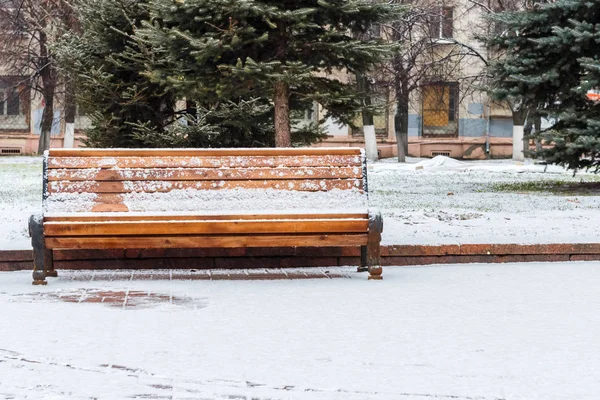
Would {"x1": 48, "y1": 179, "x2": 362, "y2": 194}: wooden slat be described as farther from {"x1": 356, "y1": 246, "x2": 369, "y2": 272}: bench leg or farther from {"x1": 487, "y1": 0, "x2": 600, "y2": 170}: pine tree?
{"x1": 487, "y1": 0, "x2": 600, "y2": 170}: pine tree

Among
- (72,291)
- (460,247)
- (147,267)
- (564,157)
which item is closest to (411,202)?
(564,157)

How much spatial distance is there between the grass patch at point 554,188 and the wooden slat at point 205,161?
28.9 feet

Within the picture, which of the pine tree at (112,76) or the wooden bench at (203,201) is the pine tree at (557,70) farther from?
the wooden bench at (203,201)

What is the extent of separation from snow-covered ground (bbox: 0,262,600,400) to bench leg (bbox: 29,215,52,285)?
4.0 inches

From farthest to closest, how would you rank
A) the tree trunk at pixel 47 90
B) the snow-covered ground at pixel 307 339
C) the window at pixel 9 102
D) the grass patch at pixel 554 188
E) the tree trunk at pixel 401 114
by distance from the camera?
the window at pixel 9 102
the tree trunk at pixel 47 90
the tree trunk at pixel 401 114
the grass patch at pixel 554 188
the snow-covered ground at pixel 307 339

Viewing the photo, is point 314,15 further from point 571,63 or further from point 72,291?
point 72,291

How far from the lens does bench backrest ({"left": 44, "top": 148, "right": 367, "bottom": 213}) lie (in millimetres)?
8188

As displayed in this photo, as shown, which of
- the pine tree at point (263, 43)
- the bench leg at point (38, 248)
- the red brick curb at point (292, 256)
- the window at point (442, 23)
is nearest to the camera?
the bench leg at point (38, 248)

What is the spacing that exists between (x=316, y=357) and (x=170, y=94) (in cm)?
1465

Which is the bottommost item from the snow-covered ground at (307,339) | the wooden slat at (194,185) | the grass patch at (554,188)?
the grass patch at (554,188)

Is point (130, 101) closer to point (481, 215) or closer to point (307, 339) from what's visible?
point (481, 215)

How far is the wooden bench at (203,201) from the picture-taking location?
786 centimetres

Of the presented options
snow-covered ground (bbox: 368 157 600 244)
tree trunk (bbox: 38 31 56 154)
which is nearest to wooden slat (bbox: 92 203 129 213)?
snow-covered ground (bbox: 368 157 600 244)

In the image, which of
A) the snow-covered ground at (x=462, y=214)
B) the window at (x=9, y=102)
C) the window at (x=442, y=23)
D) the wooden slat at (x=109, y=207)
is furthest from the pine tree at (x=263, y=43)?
the window at (x=9, y=102)
